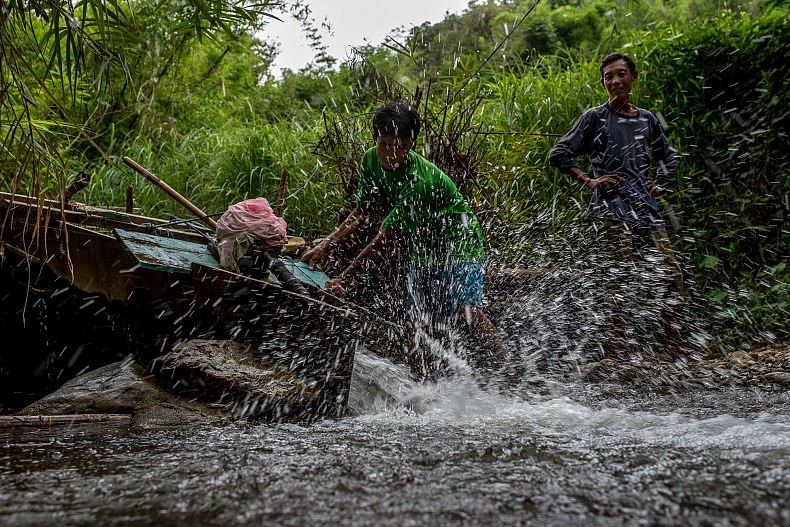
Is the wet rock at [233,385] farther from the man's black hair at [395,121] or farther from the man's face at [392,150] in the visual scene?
the man's black hair at [395,121]

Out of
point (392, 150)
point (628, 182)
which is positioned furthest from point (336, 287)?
point (628, 182)

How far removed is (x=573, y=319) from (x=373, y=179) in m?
2.22

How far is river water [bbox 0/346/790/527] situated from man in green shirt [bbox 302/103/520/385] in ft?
2.31

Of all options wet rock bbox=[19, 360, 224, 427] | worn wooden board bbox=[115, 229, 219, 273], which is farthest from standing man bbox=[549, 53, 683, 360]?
wet rock bbox=[19, 360, 224, 427]

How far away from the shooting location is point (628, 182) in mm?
4734

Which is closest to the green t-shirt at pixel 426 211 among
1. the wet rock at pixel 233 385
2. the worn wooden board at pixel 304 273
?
the worn wooden board at pixel 304 273

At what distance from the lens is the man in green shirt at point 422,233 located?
3.95m

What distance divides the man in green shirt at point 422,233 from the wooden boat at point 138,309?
1.18 ft

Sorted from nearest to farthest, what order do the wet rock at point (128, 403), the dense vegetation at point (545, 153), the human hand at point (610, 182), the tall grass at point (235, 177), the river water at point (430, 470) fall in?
the river water at point (430, 470), the wet rock at point (128, 403), the human hand at point (610, 182), the dense vegetation at point (545, 153), the tall grass at point (235, 177)

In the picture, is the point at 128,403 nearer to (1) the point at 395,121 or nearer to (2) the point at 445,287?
(2) the point at 445,287

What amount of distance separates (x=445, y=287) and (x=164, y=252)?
1679mm

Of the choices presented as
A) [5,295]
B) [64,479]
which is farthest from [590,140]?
[5,295]

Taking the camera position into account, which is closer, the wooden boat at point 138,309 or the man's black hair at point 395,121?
the man's black hair at point 395,121

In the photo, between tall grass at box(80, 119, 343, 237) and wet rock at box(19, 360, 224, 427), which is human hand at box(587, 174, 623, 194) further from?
tall grass at box(80, 119, 343, 237)
